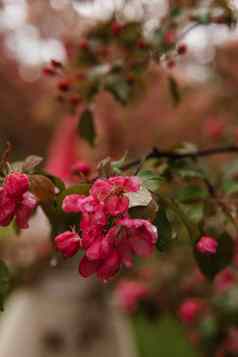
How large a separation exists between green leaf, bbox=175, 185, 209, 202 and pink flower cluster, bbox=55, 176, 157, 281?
280 mm

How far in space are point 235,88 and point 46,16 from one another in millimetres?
994

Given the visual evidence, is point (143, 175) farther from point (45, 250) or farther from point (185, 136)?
point (185, 136)

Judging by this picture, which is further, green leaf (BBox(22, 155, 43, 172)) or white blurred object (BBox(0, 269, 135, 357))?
white blurred object (BBox(0, 269, 135, 357))

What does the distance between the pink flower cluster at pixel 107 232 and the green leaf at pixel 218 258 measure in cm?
22

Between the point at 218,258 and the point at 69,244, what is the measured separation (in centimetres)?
29

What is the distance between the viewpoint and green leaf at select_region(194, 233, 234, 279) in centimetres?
76

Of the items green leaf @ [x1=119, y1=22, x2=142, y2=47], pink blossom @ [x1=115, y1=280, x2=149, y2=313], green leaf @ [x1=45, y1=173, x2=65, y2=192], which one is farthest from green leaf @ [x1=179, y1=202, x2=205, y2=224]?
pink blossom @ [x1=115, y1=280, x2=149, y2=313]

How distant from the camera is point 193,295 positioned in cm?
247

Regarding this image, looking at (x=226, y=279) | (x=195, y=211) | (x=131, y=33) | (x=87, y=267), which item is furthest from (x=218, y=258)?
(x=226, y=279)

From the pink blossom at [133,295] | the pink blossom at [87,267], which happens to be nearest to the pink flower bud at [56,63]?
the pink blossom at [87,267]

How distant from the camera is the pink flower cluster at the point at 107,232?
0.52m

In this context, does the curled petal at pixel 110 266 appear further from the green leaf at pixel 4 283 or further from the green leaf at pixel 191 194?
the green leaf at pixel 191 194

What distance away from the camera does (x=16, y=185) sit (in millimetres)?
549

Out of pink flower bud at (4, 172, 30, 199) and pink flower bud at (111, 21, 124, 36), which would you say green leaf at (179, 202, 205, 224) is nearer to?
pink flower bud at (4, 172, 30, 199)
